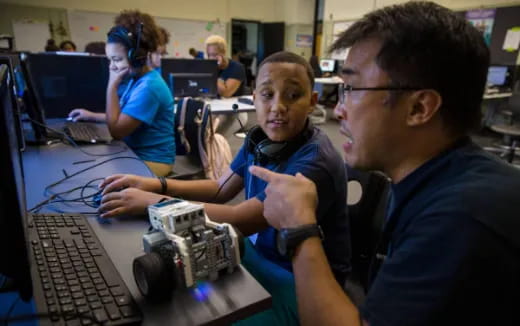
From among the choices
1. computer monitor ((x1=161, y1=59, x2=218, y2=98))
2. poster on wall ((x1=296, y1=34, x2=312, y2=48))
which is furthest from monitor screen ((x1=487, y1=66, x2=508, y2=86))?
poster on wall ((x1=296, y1=34, x2=312, y2=48))

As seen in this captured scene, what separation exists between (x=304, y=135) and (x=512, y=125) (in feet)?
14.2

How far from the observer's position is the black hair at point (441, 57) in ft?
2.28

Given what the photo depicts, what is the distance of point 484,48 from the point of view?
71cm

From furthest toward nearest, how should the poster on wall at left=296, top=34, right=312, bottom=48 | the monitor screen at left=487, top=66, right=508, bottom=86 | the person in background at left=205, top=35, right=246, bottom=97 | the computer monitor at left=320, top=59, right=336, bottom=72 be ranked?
the poster on wall at left=296, top=34, right=312, bottom=48 < the computer monitor at left=320, top=59, right=336, bottom=72 < the monitor screen at left=487, top=66, right=508, bottom=86 < the person in background at left=205, top=35, right=246, bottom=97

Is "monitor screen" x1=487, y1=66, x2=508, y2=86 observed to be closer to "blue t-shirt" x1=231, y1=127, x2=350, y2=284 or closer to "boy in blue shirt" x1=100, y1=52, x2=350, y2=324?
"boy in blue shirt" x1=100, y1=52, x2=350, y2=324

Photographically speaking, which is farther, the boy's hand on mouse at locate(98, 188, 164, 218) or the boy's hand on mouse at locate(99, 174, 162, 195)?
the boy's hand on mouse at locate(99, 174, 162, 195)

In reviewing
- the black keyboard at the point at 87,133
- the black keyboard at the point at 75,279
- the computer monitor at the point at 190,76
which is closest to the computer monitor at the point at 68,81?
the black keyboard at the point at 87,133

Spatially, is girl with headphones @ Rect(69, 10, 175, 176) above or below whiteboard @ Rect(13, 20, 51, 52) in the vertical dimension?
below

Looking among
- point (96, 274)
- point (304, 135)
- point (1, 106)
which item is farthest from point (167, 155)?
point (1, 106)

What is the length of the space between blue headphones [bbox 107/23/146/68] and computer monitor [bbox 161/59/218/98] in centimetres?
168

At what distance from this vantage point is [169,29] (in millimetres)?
7637

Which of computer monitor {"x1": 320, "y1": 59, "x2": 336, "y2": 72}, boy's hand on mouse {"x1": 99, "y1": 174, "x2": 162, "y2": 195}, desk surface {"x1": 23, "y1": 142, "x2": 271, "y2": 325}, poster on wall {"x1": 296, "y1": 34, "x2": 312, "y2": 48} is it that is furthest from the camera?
poster on wall {"x1": 296, "y1": 34, "x2": 312, "y2": 48}

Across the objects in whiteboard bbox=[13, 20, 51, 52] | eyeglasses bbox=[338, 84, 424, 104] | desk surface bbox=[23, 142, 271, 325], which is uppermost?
whiteboard bbox=[13, 20, 51, 52]

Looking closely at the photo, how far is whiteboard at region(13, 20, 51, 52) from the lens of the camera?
6.25 m
